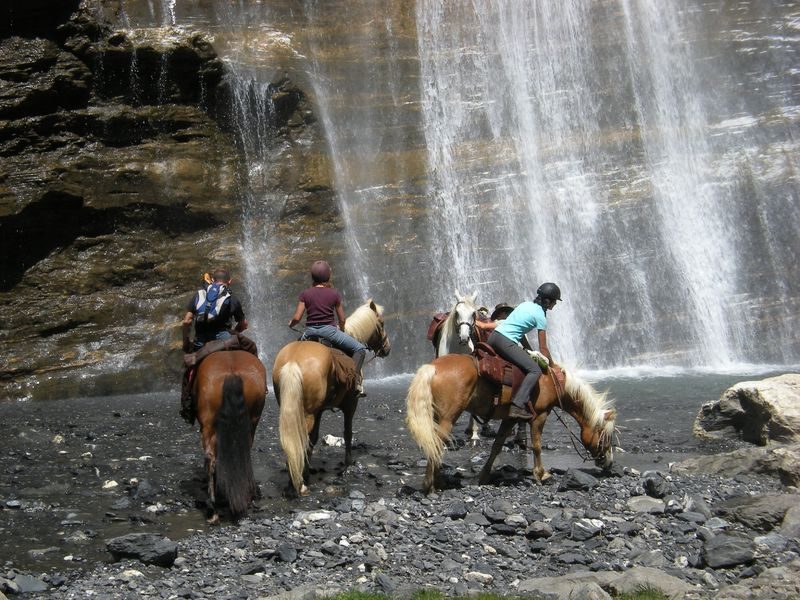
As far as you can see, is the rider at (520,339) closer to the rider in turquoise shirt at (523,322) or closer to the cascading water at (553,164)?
the rider in turquoise shirt at (523,322)

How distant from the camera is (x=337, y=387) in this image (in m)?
11.0

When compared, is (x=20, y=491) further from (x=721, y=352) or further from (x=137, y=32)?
(x=721, y=352)

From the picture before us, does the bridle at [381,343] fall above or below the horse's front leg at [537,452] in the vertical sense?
above

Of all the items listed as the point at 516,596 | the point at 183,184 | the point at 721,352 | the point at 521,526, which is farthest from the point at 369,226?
the point at 516,596

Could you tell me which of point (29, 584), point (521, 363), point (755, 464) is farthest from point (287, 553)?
point (755, 464)

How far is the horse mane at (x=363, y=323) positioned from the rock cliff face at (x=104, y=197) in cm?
993

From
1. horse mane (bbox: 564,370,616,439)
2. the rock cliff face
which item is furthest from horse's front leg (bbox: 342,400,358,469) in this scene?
the rock cliff face

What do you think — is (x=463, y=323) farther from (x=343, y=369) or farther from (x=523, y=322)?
(x=343, y=369)

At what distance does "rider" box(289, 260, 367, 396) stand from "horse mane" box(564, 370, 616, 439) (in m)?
2.80

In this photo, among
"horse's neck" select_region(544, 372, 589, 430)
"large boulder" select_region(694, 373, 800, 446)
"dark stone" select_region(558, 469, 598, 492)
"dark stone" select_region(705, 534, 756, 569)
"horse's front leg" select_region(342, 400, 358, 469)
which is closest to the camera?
"dark stone" select_region(705, 534, 756, 569)

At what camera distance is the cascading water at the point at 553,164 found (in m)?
26.7

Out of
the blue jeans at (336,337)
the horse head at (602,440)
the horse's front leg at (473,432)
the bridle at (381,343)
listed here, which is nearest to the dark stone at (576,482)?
the horse head at (602,440)

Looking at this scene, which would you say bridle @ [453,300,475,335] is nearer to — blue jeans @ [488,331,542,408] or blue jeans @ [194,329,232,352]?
blue jeans @ [488,331,542,408]

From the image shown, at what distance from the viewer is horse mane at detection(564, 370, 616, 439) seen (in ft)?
36.7
